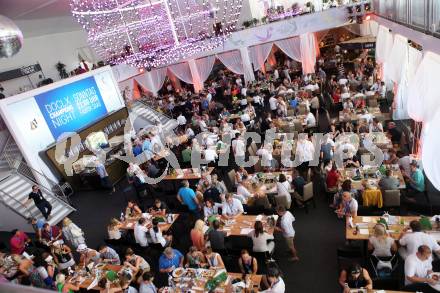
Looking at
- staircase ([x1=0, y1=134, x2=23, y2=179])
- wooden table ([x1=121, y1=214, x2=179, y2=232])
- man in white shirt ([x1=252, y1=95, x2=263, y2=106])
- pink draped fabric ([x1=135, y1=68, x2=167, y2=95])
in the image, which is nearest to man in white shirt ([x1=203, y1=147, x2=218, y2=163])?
wooden table ([x1=121, y1=214, x2=179, y2=232])

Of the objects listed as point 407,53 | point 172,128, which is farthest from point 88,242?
point 407,53

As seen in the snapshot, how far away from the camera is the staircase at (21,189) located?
37.7 ft

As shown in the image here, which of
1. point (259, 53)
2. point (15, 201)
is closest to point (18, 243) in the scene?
point (15, 201)

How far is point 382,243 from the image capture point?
5.90m

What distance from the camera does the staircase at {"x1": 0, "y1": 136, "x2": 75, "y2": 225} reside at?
11500mm

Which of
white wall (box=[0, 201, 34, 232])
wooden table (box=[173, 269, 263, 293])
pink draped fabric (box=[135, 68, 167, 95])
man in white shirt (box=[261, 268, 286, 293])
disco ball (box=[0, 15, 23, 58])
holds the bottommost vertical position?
white wall (box=[0, 201, 34, 232])

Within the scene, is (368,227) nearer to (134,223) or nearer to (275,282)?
(275,282)

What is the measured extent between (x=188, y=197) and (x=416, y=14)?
7.69 meters

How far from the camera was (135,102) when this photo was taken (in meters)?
19.6

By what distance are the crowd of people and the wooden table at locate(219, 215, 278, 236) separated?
12cm

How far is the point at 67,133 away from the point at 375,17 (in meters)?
14.8

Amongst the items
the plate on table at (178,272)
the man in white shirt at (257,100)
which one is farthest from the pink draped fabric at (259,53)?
the plate on table at (178,272)

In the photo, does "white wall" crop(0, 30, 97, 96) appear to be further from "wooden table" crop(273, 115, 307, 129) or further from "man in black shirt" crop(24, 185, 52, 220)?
"wooden table" crop(273, 115, 307, 129)

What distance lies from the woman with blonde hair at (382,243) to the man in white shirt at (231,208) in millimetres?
2897
